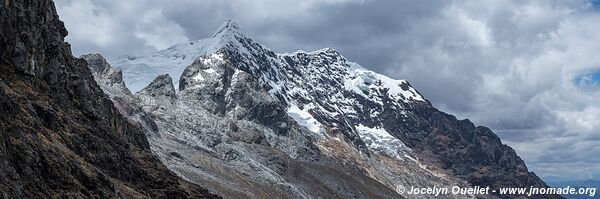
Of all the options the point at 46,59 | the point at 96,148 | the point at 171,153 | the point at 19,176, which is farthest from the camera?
the point at 171,153

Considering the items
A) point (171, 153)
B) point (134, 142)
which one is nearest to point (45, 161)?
point (134, 142)

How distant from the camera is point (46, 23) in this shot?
95.4m

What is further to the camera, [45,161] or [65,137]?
[65,137]

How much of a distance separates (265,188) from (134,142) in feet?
222

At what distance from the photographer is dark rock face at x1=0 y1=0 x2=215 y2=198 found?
56.1 meters

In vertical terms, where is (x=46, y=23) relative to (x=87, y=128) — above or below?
above

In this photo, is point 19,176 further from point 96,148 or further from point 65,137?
point 96,148

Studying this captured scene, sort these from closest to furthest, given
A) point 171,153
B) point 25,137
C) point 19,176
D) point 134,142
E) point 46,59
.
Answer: point 19,176 < point 25,137 < point 46,59 < point 134,142 < point 171,153

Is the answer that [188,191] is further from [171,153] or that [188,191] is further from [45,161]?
[171,153]

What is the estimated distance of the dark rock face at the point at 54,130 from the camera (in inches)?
2208

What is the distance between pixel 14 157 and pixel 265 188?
135m

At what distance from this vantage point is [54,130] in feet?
248

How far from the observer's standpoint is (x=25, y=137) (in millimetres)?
58188

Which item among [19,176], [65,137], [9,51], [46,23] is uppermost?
[46,23]
